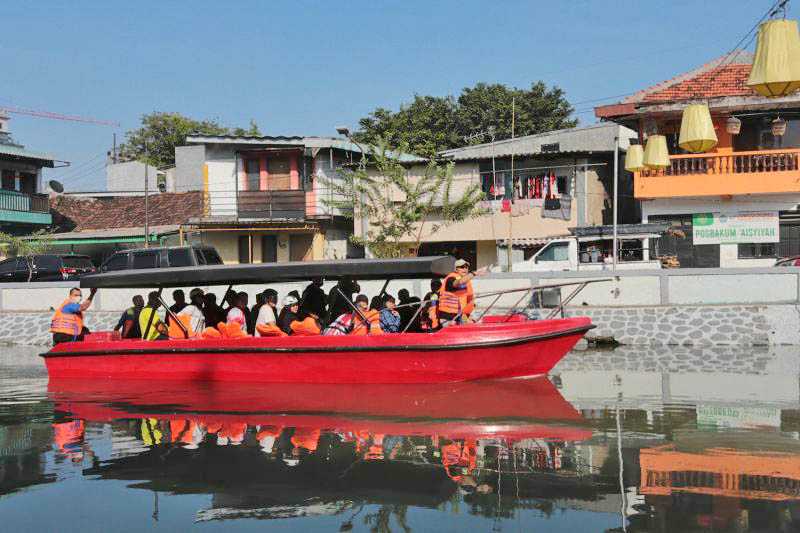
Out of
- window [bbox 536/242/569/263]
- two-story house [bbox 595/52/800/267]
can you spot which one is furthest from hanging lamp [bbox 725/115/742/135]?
window [bbox 536/242/569/263]

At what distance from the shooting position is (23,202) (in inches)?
1348

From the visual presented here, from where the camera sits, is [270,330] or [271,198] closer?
[270,330]

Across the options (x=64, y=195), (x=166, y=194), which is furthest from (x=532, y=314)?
(x=64, y=195)

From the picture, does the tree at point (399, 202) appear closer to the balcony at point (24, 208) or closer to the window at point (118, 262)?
the window at point (118, 262)

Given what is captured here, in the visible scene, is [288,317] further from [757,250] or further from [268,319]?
[757,250]

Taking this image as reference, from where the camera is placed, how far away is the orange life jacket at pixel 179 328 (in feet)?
44.6

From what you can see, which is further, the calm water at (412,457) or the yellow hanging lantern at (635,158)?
the yellow hanging lantern at (635,158)

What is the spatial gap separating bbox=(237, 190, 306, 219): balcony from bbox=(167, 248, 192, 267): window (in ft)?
28.6

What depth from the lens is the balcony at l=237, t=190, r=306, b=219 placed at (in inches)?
1219

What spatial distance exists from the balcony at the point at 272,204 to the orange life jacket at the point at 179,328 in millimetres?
17404

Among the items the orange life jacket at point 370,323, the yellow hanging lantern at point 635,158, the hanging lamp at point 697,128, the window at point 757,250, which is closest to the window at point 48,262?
the orange life jacket at point 370,323

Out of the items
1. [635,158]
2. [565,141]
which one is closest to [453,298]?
[635,158]

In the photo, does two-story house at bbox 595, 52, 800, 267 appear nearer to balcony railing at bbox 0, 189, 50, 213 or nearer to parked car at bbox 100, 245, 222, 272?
parked car at bbox 100, 245, 222, 272

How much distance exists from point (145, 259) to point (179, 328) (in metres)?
9.92
